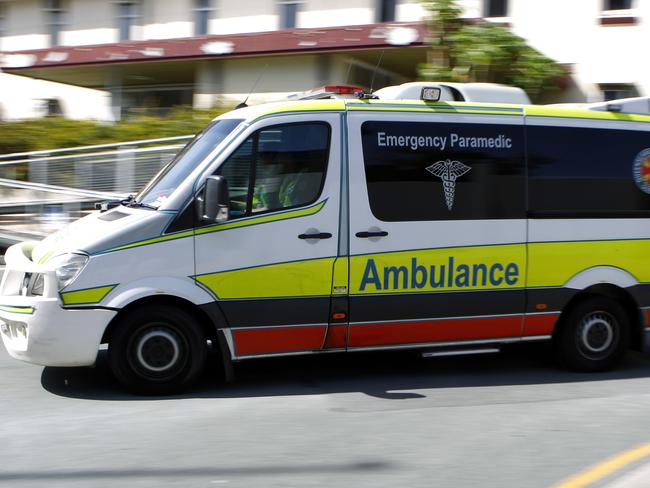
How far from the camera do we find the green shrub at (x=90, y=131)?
21.4 meters

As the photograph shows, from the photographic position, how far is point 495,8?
73.0ft

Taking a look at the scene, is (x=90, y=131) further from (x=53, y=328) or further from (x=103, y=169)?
(x=53, y=328)

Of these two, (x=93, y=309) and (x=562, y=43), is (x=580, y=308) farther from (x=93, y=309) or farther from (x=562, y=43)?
(x=562, y=43)

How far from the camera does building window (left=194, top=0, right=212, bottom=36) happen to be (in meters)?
27.8

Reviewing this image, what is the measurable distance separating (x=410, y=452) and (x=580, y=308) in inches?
113

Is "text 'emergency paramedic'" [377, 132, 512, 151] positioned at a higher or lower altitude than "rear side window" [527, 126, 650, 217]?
higher

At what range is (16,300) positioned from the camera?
20.9 feet

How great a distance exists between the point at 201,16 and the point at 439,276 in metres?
22.8

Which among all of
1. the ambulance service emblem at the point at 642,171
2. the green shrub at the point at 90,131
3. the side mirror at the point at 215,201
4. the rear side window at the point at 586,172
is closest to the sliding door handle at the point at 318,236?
the side mirror at the point at 215,201

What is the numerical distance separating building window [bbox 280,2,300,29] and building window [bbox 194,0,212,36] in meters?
2.78

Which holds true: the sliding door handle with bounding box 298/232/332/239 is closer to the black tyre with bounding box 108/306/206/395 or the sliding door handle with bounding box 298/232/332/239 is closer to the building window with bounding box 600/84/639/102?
the black tyre with bounding box 108/306/206/395

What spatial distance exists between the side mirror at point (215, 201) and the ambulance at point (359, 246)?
2cm

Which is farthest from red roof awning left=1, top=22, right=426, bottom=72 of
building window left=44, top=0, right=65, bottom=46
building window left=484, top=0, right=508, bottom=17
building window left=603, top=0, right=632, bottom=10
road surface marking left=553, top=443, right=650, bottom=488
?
road surface marking left=553, top=443, right=650, bottom=488

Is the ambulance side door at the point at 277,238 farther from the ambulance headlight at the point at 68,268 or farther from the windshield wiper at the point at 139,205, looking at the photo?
the ambulance headlight at the point at 68,268
